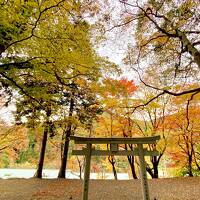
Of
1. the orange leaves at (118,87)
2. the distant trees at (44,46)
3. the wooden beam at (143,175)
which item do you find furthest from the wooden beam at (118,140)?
the orange leaves at (118,87)

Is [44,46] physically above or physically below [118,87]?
below

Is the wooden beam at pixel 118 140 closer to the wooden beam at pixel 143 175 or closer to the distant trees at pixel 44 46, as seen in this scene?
the wooden beam at pixel 143 175

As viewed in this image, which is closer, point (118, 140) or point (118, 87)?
point (118, 140)

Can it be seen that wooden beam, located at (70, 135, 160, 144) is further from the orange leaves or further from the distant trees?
the orange leaves

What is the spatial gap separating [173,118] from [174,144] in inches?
61.9

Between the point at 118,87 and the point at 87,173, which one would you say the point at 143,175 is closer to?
the point at 87,173

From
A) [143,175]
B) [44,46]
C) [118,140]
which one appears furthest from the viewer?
[44,46]

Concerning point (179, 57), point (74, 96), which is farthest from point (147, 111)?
point (179, 57)

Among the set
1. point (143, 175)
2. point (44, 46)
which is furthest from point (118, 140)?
point (44, 46)

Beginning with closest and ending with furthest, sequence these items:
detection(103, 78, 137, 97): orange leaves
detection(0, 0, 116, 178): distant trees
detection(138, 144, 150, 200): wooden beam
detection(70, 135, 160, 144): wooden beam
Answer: detection(0, 0, 116, 178): distant trees
detection(138, 144, 150, 200): wooden beam
detection(70, 135, 160, 144): wooden beam
detection(103, 78, 137, 97): orange leaves

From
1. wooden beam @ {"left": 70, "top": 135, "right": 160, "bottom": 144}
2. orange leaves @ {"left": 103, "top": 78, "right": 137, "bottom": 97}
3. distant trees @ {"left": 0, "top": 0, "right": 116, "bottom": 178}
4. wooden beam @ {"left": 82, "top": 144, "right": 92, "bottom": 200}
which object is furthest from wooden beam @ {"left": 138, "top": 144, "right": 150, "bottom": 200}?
orange leaves @ {"left": 103, "top": 78, "right": 137, "bottom": 97}

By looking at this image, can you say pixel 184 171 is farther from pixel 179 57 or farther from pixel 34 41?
pixel 34 41

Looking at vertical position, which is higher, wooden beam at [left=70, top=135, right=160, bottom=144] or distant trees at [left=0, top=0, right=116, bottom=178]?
distant trees at [left=0, top=0, right=116, bottom=178]

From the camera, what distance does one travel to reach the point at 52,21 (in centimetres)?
548
